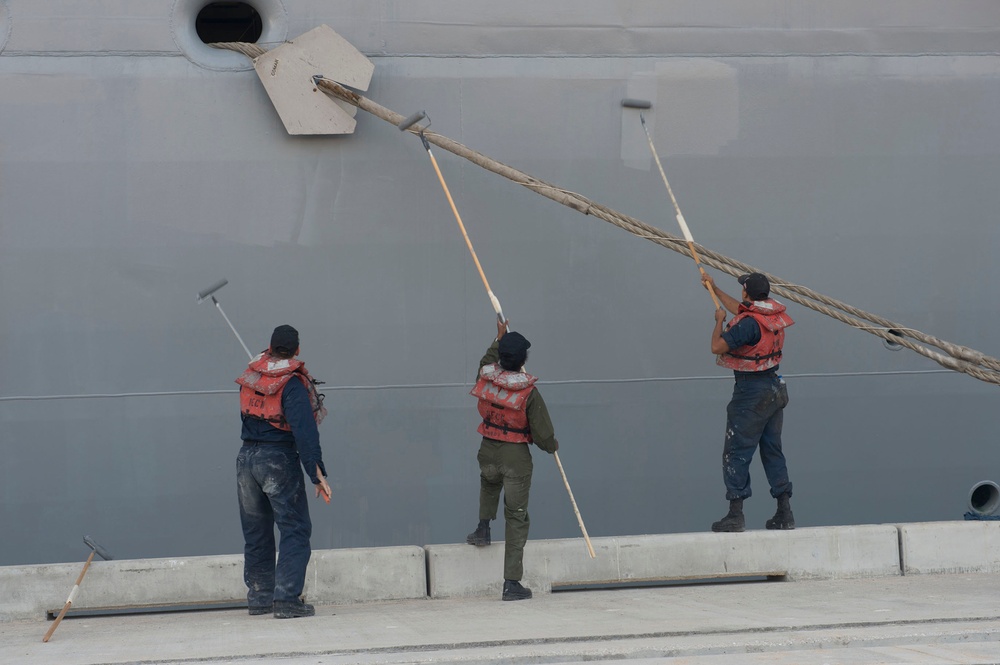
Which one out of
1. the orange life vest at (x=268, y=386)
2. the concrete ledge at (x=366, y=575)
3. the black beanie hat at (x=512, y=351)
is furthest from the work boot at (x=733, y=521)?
the orange life vest at (x=268, y=386)

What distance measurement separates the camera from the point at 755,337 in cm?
635

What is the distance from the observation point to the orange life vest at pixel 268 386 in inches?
220

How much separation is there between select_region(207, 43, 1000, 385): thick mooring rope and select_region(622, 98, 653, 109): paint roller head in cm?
79

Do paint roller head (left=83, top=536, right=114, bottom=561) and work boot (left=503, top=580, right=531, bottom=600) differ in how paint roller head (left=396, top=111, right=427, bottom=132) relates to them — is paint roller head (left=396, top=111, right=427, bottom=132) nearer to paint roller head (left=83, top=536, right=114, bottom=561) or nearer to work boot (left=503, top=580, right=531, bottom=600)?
work boot (left=503, top=580, right=531, bottom=600)

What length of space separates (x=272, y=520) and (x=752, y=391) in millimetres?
2801

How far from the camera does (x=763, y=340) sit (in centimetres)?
639

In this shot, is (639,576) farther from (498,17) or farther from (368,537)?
(498,17)

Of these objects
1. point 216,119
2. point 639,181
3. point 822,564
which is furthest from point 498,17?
point 822,564

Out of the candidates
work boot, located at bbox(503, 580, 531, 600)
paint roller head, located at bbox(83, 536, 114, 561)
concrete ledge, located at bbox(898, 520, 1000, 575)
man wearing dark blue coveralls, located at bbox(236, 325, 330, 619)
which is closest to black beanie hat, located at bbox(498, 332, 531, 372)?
man wearing dark blue coveralls, located at bbox(236, 325, 330, 619)

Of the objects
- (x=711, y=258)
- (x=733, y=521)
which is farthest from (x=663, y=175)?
(x=733, y=521)

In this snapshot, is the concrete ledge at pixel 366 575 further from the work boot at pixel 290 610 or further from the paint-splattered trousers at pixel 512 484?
the paint-splattered trousers at pixel 512 484

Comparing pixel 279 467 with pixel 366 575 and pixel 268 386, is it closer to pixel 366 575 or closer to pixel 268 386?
pixel 268 386

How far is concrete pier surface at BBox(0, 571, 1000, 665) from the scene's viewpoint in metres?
4.54

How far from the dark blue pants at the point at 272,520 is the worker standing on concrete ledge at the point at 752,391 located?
2.45 meters
